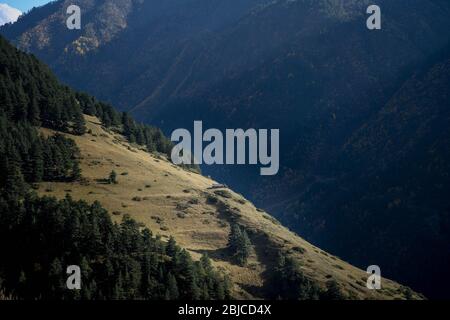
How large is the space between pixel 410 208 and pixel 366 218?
61.9ft

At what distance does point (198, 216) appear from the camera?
10288cm

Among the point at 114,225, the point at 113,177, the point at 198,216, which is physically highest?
the point at 113,177

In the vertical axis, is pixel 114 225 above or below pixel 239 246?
above

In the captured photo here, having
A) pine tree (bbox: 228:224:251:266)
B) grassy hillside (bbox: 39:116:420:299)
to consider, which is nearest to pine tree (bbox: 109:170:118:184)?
grassy hillside (bbox: 39:116:420:299)

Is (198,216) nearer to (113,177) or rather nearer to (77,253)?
(113,177)

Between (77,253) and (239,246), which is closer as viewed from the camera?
(77,253)

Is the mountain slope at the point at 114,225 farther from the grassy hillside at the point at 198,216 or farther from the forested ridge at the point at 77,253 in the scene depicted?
the grassy hillside at the point at 198,216

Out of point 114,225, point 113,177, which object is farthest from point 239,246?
point 113,177

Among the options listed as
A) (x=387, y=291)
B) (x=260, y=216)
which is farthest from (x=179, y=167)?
(x=387, y=291)

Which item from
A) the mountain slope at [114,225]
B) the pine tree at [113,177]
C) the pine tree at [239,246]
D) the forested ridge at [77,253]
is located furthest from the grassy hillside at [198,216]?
the forested ridge at [77,253]

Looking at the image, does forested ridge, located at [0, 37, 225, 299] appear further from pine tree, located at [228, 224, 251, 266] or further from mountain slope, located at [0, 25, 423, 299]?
pine tree, located at [228, 224, 251, 266]

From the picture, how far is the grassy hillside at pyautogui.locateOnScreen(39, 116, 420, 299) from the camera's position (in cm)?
8869

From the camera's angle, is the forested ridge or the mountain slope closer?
the forested ridge
